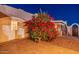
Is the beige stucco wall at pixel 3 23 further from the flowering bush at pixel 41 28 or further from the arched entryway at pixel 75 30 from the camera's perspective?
the arched entryway at pixel 75 30

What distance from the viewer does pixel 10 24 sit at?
3.59 metres

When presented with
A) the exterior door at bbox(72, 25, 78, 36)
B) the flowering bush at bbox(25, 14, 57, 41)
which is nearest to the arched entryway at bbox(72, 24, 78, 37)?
the exterior door at bbox(72, 25, 78, 36)

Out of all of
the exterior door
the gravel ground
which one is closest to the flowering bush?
the gravel ground

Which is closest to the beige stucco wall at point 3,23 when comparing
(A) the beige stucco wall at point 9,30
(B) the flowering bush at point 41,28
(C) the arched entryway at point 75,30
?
(A) the beige stucco wall at point 9,30

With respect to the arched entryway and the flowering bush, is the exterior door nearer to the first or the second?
the arched entryway

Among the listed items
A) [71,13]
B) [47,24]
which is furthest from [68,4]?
[47,24]

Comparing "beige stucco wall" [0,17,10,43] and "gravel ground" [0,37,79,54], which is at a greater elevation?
"beige stucco wall" [0,17,10,43]

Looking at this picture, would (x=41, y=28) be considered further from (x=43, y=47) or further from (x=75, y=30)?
(x=75, y=30)

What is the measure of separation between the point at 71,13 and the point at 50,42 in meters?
0.43

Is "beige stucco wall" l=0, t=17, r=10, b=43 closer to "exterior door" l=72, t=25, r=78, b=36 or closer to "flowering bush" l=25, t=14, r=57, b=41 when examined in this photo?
"flowering bush" l=25, t=14, r=57, b=41

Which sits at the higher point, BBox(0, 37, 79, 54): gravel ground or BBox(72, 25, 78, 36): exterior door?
BBox(72, 25, 78, 36): exterior door

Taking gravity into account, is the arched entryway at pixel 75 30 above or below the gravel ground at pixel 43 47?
above
